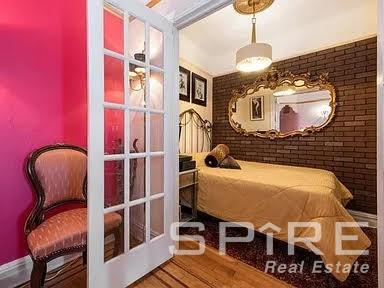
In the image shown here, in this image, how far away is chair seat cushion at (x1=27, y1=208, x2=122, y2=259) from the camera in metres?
1.17

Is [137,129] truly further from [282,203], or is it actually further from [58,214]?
[282,203]

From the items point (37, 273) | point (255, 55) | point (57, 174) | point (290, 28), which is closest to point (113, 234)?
point (37, 273)

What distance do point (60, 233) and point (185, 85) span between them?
2.70m

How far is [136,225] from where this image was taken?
151 cm

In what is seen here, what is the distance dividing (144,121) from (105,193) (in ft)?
1.90

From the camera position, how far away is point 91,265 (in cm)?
118

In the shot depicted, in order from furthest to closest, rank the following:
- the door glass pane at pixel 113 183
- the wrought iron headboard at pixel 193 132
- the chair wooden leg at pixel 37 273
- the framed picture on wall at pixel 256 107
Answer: the framed picture on wall at pixel 256 107 < the wrought iron headboard at pixel 193 132 < the door glass pane at pixel 113 183 < the chair wooden leg at pixel 37 273

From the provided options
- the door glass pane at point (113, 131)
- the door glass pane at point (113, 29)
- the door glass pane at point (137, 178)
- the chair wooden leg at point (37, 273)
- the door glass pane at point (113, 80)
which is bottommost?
the chair wooden leg at point (37, 273)

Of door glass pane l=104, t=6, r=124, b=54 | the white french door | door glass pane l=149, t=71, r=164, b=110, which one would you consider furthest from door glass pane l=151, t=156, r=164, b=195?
door glass pane l=104, t=6, r=124, b=54

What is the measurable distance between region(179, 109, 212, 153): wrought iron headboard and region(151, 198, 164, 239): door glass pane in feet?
5.73

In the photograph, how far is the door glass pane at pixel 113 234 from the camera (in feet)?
4.34

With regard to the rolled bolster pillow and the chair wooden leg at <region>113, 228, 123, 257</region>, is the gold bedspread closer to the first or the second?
the rolled bolster pillow

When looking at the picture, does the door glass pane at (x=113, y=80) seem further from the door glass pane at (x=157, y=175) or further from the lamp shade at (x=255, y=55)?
the lamp shade at (x=255, y=55)

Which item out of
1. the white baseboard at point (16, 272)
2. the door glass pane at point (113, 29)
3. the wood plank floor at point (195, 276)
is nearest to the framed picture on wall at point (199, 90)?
the door glass pane at point (113, 29)
